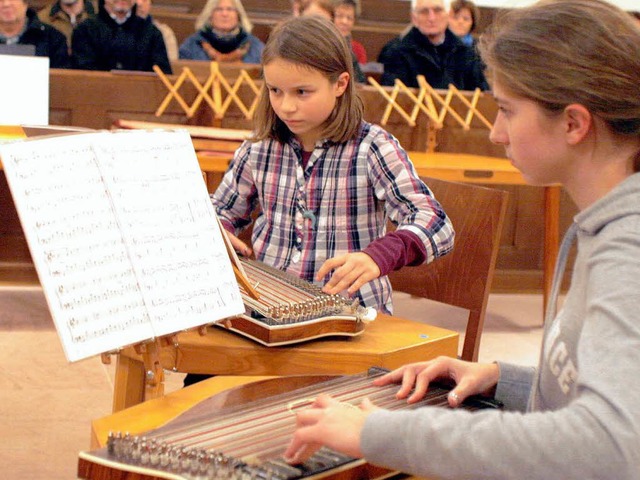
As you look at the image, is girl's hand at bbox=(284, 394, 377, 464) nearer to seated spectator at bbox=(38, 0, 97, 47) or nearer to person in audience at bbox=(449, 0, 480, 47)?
seated spectator at bbox=(38, 0, 97, 47)

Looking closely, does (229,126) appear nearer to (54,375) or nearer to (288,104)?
(54,375)

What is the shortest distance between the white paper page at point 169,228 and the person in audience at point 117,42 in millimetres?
4248

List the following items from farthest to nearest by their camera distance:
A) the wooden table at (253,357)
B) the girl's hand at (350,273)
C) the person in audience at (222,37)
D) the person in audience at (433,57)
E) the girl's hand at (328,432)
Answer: the person in audience at (222,37), the person in audience at (433,57), the girl's hand at (350,273), the wooden table at (253,357), the girl's hand at (328,432)

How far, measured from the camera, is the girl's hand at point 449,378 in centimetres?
126

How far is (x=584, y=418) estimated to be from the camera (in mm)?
877

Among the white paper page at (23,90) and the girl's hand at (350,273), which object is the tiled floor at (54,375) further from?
the girl's hand at (350,273)

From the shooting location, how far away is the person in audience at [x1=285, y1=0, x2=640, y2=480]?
34.7 inches

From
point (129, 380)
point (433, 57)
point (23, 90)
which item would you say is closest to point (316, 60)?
point (129, 380)

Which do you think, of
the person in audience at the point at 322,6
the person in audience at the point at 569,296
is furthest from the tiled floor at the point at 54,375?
the person in audience at the point at 322,6

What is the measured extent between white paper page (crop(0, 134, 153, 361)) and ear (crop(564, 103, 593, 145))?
0.60 meters

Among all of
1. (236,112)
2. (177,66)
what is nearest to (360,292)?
(236,112)

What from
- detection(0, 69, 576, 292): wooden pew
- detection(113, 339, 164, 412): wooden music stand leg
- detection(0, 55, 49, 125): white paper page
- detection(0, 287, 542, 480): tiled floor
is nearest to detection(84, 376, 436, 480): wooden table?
detection(113, 339, 164, 412): wooden music stand leg

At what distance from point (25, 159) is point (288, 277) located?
0.73 m

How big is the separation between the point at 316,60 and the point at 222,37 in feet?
14.2
